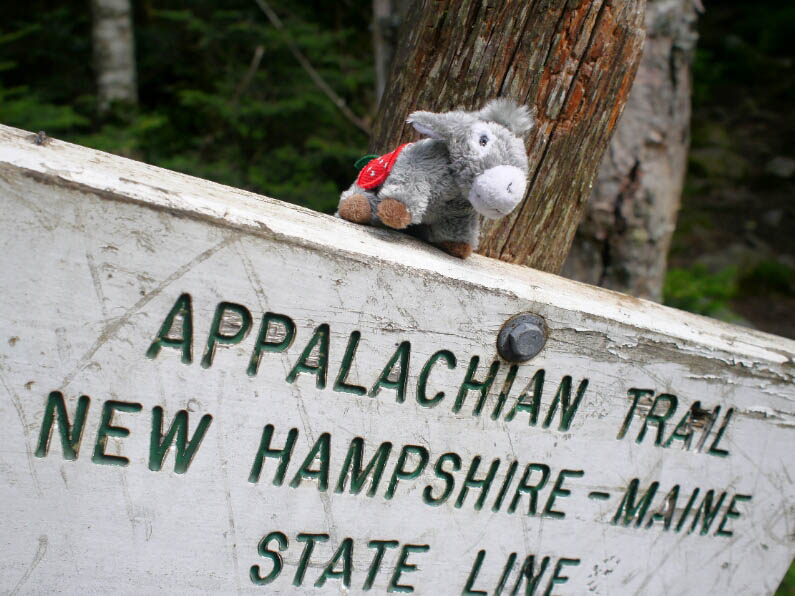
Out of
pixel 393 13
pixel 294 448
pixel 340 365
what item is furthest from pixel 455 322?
pixel 393 13

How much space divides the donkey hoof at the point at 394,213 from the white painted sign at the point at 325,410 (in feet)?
0.14

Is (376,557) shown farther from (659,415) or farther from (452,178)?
(452,178)

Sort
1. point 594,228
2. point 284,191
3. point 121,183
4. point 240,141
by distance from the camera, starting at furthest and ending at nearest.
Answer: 1. point 240,141
2. point 284,191
3. point 594,228
4. point 121,183

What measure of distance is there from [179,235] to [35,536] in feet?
2.12

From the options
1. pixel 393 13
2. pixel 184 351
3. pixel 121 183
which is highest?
pixel 393 13

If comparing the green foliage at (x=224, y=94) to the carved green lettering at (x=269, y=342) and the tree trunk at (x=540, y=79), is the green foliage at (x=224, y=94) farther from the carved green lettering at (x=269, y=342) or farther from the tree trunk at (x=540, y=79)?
the carved green lettering at (x=269, y=342)

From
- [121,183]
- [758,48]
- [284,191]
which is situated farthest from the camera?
[758,48]

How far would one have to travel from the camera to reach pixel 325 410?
1.37m

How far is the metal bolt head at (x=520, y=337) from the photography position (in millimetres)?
1412

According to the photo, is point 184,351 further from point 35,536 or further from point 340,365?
point 35,536

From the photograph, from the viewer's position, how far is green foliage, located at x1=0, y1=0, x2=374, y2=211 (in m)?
4.57

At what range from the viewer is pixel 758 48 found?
1034 cm

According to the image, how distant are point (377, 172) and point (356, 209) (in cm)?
11

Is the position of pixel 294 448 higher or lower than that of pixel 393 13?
lower
